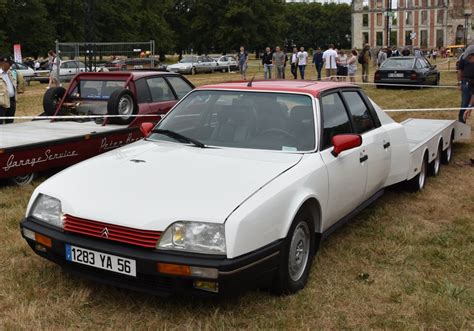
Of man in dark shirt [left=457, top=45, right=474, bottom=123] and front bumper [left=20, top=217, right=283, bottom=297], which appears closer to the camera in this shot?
front bumper [left=20, top=217, right=283, bottom=297]

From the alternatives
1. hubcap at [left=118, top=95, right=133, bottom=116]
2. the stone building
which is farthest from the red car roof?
the stone building

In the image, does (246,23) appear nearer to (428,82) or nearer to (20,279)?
(428,82)

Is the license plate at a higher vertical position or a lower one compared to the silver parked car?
lower

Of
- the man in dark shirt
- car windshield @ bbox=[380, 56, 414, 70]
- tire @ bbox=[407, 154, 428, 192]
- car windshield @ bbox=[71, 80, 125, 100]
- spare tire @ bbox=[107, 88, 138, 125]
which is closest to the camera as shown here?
tire @ bbox=[407, 154, 428, 192]

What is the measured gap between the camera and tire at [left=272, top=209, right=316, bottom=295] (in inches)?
150

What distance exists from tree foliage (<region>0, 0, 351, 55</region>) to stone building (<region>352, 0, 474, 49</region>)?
171 ft

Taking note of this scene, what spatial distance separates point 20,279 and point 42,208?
0.75 metres

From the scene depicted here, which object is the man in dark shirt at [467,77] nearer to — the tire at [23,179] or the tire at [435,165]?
the tire at [435,165]

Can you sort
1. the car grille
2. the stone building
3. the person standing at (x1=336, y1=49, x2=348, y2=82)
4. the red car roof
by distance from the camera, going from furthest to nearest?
1. the stone building
2. the person standing at (x1=336, y1=49, x2=348, y2=82)
3. the red car roof
4. the car grille

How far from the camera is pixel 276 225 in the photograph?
3.67 meters

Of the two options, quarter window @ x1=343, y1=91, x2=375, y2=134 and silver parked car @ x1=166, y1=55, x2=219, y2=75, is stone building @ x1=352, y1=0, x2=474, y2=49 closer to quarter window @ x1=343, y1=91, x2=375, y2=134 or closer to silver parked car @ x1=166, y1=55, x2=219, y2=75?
silver parked car @ x1=166, y1=55, x2=219, y2=75

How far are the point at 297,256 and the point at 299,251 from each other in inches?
1.7

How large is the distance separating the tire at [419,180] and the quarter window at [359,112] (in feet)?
5.23

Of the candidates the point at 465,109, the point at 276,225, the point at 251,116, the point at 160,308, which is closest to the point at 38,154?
the point at 251,116
